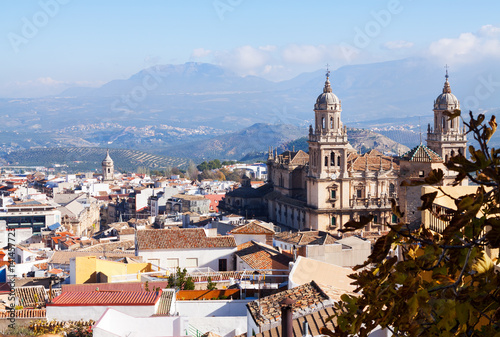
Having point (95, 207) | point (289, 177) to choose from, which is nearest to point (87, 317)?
point (289, 177)

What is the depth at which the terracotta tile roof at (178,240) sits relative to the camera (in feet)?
73.5

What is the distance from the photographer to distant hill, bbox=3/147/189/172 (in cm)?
17312

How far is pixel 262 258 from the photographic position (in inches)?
831

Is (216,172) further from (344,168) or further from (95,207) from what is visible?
(344,168)

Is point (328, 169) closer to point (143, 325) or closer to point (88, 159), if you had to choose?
point (143, 325)

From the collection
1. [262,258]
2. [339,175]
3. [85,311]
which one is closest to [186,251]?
[262,258]

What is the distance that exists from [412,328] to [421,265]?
29 cm

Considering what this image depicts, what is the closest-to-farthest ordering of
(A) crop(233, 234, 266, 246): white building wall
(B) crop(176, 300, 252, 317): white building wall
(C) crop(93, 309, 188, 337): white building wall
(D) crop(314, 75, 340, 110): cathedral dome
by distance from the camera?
(C) crop(93, 309, 188, 337): white building wall → (B) crop(176, 300, 252, 317): white building wall → (A) crop(233, 234, 266, 246): white building wall → (D) crop(314, 75, 340, 110): cathedral dome

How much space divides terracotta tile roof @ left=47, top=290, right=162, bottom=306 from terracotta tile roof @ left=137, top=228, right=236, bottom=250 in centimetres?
770

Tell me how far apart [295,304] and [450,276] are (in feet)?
22.5

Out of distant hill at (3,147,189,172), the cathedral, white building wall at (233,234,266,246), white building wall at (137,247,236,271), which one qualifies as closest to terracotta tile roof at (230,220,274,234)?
white building wall at (233,234,266,246)

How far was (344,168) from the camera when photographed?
47.4 m

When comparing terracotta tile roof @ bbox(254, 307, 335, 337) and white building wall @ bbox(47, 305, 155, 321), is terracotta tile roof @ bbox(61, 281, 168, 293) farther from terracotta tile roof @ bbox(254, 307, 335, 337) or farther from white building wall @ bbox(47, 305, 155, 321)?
terracotta tile roof @ bbox(254, 307, 335, 337)

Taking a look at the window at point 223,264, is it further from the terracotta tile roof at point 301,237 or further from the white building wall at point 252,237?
the terracotta tile roof at point 301,237
